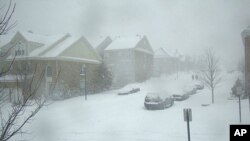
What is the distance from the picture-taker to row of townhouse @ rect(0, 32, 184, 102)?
52.3 feet

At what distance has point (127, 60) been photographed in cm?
2272

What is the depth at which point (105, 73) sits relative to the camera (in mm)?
19594

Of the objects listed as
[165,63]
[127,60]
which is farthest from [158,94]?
[165,63]

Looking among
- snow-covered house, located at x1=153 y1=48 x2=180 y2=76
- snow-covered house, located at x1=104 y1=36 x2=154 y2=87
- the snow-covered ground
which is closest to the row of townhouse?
snow-covered house, located at x1=104 y1=36 x2=154 y2=87

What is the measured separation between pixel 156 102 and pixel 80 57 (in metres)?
8.81

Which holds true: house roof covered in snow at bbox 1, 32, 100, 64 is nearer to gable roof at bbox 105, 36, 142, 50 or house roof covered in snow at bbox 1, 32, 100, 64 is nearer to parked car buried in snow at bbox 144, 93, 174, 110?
gable roof at bbox 105, 36, 142, 50

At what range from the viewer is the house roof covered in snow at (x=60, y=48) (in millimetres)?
16281

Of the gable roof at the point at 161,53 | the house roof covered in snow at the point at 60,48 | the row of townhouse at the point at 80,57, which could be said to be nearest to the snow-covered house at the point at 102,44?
the row of townhouse at the point at 80,57

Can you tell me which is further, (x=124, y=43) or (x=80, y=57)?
(x=124, y=43)

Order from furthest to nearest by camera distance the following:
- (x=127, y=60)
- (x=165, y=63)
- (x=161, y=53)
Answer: (x=161, y=53) → (x=165, y=63) → (x=127, y=60)

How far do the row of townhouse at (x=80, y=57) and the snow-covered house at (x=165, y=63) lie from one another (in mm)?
101

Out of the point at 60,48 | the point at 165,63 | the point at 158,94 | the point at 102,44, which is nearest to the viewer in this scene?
the point at 158,94

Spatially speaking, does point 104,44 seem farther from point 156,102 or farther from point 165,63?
point 156,102

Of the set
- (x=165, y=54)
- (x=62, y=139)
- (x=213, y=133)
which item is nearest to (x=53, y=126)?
(x=62, y=139)
